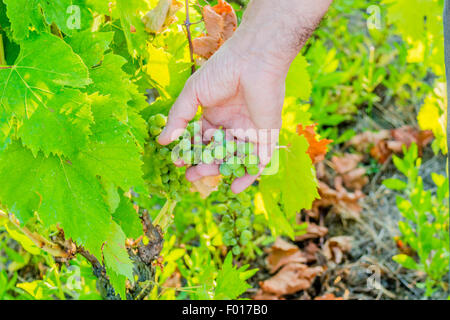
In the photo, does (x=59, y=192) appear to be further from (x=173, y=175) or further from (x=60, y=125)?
(x=173, y=175)

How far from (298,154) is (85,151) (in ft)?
1.61

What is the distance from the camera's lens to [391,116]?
253 cm

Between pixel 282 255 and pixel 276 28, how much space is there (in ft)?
3.54

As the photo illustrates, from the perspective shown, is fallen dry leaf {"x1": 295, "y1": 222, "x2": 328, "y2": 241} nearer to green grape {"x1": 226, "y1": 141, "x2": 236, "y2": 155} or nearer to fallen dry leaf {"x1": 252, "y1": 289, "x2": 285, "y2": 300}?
fallen dry leaf {"x1": 252, "y1": 289, "x2": 285, "y2": 300}

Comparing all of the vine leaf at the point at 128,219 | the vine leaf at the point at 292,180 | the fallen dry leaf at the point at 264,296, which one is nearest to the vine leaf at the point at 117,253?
the vine leaf at the point at 128,219

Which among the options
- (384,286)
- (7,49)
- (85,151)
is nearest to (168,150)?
(85,151)

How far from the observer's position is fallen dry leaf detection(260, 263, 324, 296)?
180 centimetres

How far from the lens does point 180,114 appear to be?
104cm

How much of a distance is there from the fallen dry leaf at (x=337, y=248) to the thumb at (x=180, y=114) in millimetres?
1135

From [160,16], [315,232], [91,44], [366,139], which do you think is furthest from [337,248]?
[91,44]

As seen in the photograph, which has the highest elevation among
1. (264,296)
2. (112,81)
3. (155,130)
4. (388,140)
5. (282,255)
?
(112,81)

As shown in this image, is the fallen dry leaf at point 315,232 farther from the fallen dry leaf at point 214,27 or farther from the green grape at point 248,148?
the fallen dry leaf at point 214,27

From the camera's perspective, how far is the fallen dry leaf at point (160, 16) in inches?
38.0
